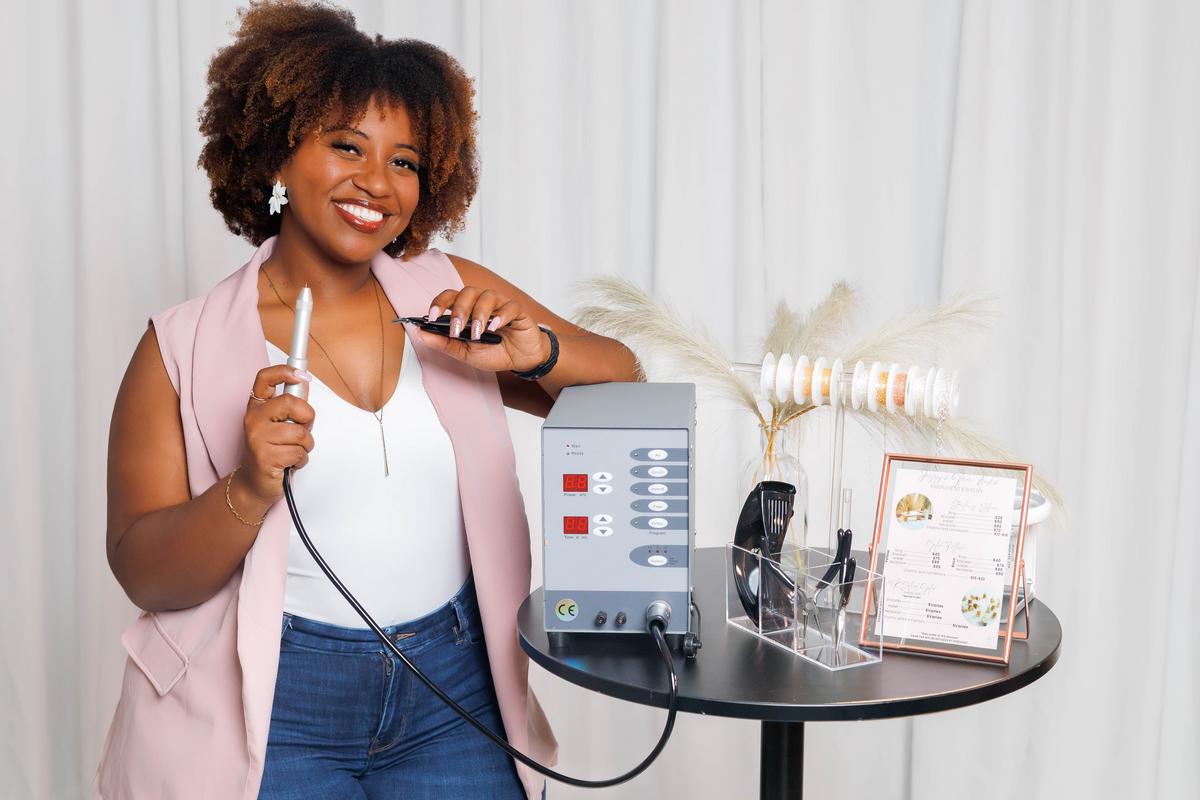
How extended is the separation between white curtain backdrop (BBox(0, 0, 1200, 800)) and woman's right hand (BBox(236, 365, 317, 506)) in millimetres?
1139

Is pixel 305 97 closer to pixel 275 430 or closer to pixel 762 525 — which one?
pixel 275 430

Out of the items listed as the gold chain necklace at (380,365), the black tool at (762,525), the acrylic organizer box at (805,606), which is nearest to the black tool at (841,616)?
the acrylic organizer box at (805,606)

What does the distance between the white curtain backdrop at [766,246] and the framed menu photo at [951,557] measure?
2.97 ft

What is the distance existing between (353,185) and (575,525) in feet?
1.68

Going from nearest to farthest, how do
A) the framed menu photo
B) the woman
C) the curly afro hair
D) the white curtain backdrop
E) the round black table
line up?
the round black table, the framed menu photo, the woman, the curly afro hair, the white curtain backdrop

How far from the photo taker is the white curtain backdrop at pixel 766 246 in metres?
1.86

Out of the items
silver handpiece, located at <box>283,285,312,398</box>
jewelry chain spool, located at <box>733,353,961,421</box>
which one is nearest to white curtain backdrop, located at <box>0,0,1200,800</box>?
jewelry chain spool, located at <box>733,353,961,421</box>

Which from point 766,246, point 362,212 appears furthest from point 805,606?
point 766,246

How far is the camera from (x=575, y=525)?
1.07 metres

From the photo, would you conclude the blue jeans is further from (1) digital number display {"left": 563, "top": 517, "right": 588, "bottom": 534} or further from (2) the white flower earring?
(2) the white flower earring

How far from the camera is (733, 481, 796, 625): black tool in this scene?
3.69 feet

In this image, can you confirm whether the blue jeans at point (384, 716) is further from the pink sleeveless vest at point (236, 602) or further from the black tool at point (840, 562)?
the black tool at point (840, 562)

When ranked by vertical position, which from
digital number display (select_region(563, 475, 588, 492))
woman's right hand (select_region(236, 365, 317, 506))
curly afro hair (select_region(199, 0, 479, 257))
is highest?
curly afro hair (select_region(199, 0, 479, 257))

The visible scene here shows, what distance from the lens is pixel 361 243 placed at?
4.02 feet
